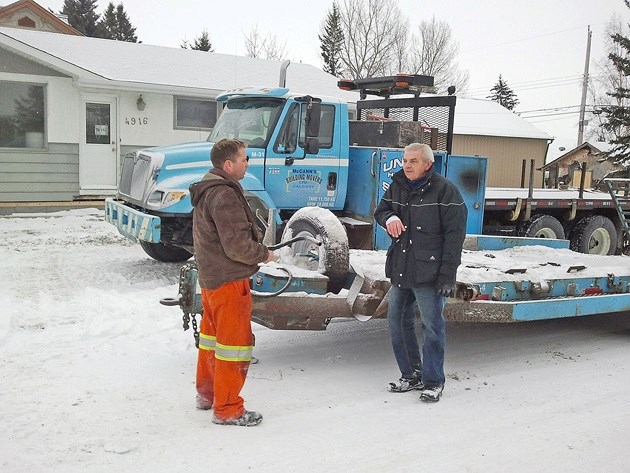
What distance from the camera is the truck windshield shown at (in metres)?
8.79

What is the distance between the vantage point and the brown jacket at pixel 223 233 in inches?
168

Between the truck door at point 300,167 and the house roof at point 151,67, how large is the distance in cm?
744

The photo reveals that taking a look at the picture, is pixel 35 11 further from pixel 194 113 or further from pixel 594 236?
pixel 594 236

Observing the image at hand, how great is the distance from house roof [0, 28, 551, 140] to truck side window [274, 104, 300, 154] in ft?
24.8

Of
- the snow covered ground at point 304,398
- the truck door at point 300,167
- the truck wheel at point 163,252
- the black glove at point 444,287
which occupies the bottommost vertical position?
the snow covered ground at point 304,398

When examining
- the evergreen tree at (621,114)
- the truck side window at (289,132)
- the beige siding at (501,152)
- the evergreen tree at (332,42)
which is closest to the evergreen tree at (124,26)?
the evergreen tree at (332,42)

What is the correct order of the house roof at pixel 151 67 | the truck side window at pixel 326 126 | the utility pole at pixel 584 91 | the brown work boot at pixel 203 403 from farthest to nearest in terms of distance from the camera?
the utility pole at pixel 584 91 < the house roof at pixel 151 67 < the truck side window at pixel 326 126 < the brown work boot at pixel 203 403

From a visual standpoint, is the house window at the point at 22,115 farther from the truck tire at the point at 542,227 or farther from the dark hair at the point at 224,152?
the dark hair at the point at 224,152

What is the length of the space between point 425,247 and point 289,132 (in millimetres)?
4352

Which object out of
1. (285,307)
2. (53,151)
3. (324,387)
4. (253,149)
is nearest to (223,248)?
(285,307)

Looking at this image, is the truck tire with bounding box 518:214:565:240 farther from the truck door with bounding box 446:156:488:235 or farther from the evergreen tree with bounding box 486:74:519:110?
the evergreen tree with bounding box 486:74:519:110

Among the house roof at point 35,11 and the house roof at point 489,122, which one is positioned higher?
the house roof at point 35,11

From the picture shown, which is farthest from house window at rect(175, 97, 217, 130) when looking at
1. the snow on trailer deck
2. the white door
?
the snow on trailer deck

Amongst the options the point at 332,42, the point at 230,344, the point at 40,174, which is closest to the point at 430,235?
the point at 230,344
